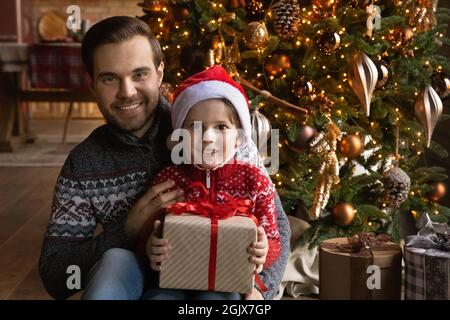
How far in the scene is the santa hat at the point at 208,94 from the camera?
48.6 inches

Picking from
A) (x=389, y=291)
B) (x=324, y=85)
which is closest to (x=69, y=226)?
(x=389, y=291)

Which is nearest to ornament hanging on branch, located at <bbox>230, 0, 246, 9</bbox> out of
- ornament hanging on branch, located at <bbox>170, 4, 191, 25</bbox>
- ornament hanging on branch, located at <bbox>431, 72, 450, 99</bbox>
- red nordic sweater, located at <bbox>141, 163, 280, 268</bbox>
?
ornament hanging on branch, located at <bbox>170, 4, 191, 25</bbox>

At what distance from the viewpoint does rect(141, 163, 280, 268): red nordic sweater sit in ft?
4.06

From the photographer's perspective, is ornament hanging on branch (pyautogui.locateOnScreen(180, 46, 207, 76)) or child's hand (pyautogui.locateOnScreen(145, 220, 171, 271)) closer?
child's hand (pyautogui.locateOnScreen(145, 220, 171, 271))

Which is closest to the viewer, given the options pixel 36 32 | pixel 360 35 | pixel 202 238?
pixel 202 238

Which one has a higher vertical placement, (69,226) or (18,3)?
(18,3)

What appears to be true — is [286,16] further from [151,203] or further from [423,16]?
[151,203]

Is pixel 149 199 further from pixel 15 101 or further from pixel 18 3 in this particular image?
pixel 18 3

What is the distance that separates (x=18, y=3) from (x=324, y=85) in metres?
4.93

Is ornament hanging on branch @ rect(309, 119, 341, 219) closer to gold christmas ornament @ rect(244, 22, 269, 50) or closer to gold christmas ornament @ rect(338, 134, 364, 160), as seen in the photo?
gold christmas ornament @ rect(338, 134, 364, 160)

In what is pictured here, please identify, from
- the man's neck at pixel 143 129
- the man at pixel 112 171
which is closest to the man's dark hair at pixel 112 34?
the man at pixel 112 171

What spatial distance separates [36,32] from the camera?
679cm

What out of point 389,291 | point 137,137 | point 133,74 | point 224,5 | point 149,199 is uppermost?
point 224,5

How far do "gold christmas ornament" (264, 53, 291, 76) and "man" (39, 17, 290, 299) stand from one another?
780mm
